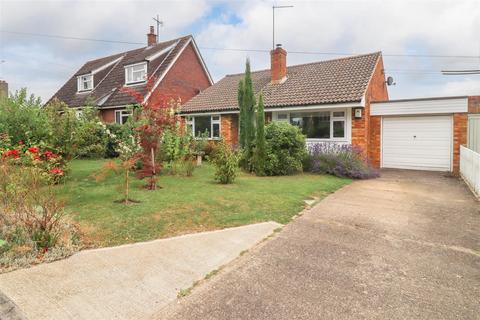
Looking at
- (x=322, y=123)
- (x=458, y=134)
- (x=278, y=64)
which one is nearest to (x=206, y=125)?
(x=278, y=64)

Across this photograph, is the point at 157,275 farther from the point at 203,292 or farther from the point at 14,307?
the point at 14,307

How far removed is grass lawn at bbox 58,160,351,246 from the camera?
5.14m

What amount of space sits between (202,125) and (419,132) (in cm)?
1158

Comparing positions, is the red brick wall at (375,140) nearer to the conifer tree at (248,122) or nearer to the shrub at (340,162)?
the shrub at (340,162)

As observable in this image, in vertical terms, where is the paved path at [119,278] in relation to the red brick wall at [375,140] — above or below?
below

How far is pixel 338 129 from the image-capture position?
46.4 feet

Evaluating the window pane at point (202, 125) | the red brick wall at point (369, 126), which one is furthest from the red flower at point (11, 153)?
the window pane at point (202, 125)

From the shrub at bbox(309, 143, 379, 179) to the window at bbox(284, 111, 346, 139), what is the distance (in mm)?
1634

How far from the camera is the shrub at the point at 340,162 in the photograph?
11391mm

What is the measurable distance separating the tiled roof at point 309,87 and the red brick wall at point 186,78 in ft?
5.56

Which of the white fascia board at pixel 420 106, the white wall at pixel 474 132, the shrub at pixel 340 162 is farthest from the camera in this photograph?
the white fascia board at pixel 420 106

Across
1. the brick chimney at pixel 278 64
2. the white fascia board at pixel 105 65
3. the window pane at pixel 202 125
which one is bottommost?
the window pane at pixel 202 125

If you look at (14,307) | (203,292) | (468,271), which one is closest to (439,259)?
(468,271)

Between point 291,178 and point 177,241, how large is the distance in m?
6.66
